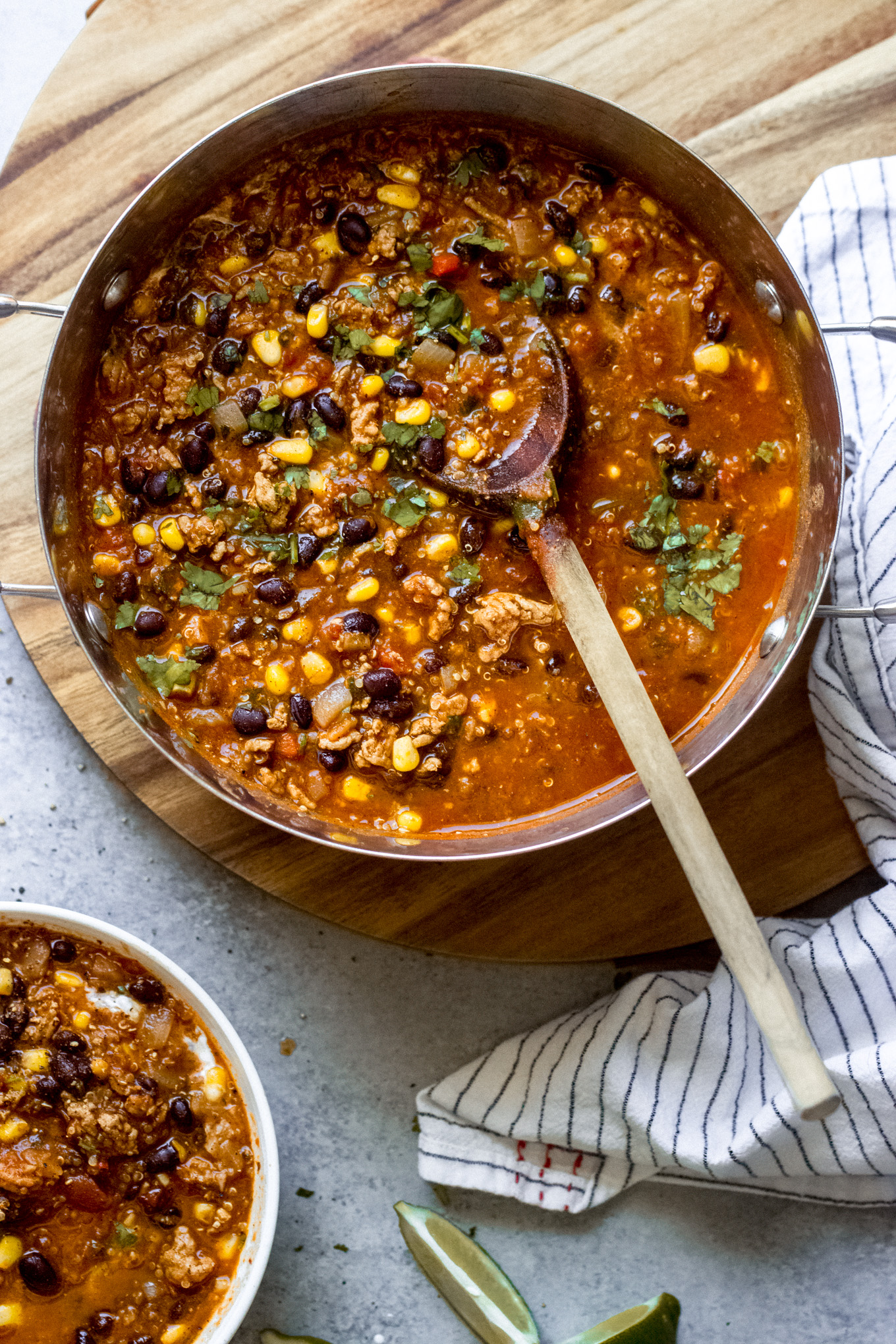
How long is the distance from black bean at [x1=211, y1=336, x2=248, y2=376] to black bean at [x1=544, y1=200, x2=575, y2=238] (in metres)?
0.92

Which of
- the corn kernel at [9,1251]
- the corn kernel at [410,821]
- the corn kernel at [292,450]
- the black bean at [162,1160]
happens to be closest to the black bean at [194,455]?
the corn kernel at [292,450]

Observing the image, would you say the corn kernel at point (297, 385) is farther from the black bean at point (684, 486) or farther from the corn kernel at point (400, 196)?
the black bean at point (684, 486)

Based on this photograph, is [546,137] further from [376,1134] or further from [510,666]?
[376,1134]

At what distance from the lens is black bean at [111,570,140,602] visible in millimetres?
2984

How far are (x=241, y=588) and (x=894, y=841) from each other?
1952 mm

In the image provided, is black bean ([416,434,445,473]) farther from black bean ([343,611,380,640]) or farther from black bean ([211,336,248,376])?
black bean ([211,336,248,376])

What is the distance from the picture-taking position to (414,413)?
294 cm

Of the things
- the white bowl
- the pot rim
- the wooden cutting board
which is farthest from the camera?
the wooden cutting board

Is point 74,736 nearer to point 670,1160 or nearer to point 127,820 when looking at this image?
point 127,820

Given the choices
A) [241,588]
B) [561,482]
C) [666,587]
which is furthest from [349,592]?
[666,587]

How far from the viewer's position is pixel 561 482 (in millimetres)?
2965

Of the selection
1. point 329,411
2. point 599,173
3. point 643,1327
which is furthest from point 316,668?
point 643,1327

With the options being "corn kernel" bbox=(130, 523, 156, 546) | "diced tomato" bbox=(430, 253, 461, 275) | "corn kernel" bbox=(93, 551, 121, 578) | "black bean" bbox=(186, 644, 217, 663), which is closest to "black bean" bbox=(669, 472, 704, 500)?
"diced tomato" bbox=(430, 253, 461, 275)

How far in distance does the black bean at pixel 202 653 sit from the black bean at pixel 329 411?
696mm
